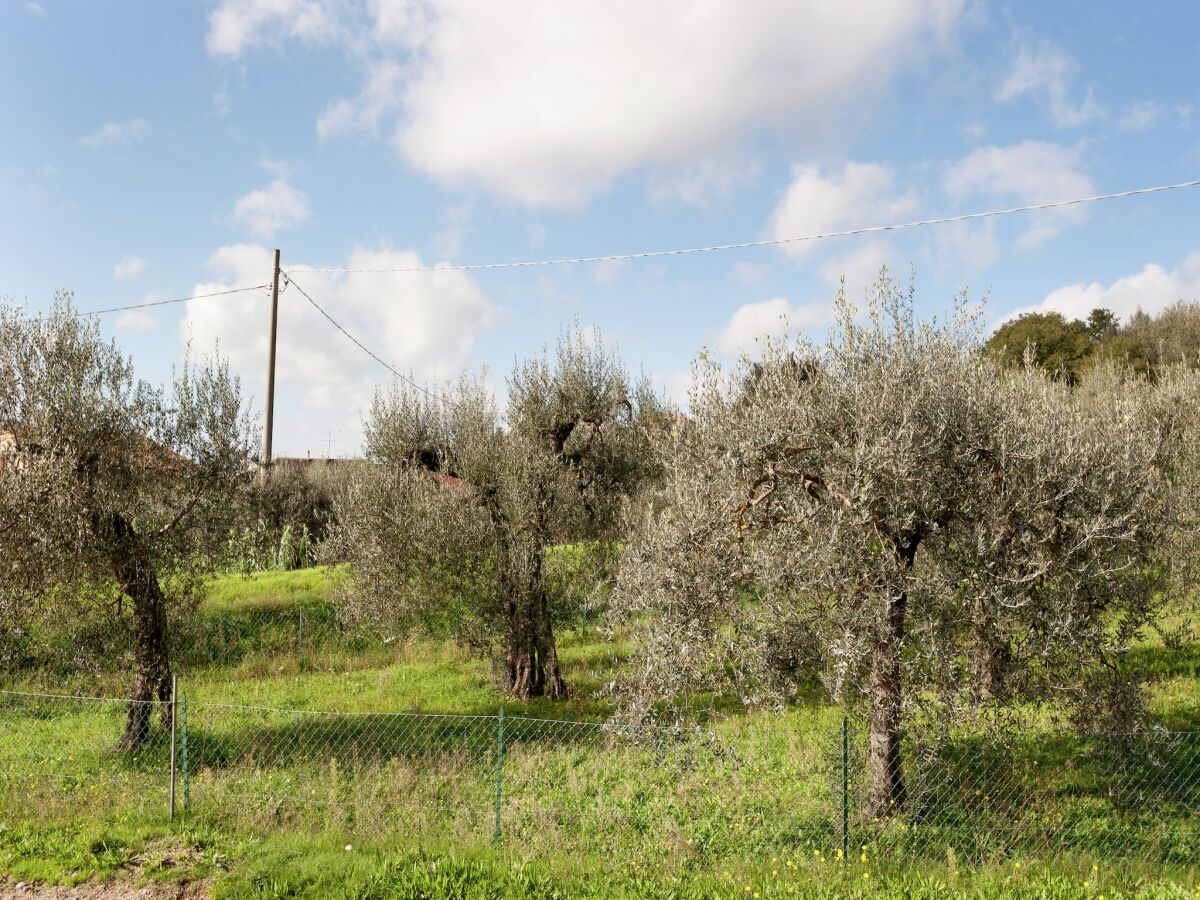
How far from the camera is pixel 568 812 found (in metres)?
10.4

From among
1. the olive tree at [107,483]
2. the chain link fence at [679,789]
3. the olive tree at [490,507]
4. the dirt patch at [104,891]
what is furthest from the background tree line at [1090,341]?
the dirt patch at [104,891]

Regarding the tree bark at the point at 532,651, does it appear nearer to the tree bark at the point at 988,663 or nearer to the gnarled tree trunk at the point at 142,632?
the gnarled tree trunk at the point at 142,632

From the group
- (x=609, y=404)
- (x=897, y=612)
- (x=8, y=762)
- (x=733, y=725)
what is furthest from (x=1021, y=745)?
(x=8, y=762)

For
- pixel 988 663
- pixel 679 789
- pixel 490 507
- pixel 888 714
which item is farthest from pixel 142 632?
pixel 988 663

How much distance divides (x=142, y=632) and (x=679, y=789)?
10.6 m

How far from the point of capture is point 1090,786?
11.2 meters

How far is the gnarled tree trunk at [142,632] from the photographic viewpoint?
1380 cm

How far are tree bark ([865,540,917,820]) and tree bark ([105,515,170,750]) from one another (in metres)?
12.4

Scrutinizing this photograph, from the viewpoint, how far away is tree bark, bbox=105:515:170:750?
45.3 ft

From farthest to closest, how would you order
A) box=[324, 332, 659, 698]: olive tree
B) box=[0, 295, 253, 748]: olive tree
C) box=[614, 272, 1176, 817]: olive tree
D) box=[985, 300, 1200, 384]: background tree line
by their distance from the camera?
box=[985, 300, 1200, 384]: background tree line
box=[324, 332, 659, 698]: olive tree
box=[0, 295, 253, 748]: olive tree
box=[614, 272, 1176, 817]: olive tree

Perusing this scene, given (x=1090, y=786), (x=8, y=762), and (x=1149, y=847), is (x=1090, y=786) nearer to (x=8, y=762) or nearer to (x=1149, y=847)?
(x=1149, y=847)

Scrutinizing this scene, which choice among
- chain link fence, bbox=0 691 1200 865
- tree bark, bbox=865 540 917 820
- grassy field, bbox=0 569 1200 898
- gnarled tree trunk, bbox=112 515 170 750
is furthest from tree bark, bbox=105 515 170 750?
tree bark, bbox=865 540 917 820

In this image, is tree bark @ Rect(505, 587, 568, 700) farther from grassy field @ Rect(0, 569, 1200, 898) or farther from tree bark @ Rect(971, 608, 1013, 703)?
tree bark @ Rect(971, 608, 1013, 703)

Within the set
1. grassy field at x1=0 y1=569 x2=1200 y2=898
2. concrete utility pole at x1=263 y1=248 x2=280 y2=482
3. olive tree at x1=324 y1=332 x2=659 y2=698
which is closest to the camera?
grassy field at x1=0 y1=569 x2=1200 y2=898
